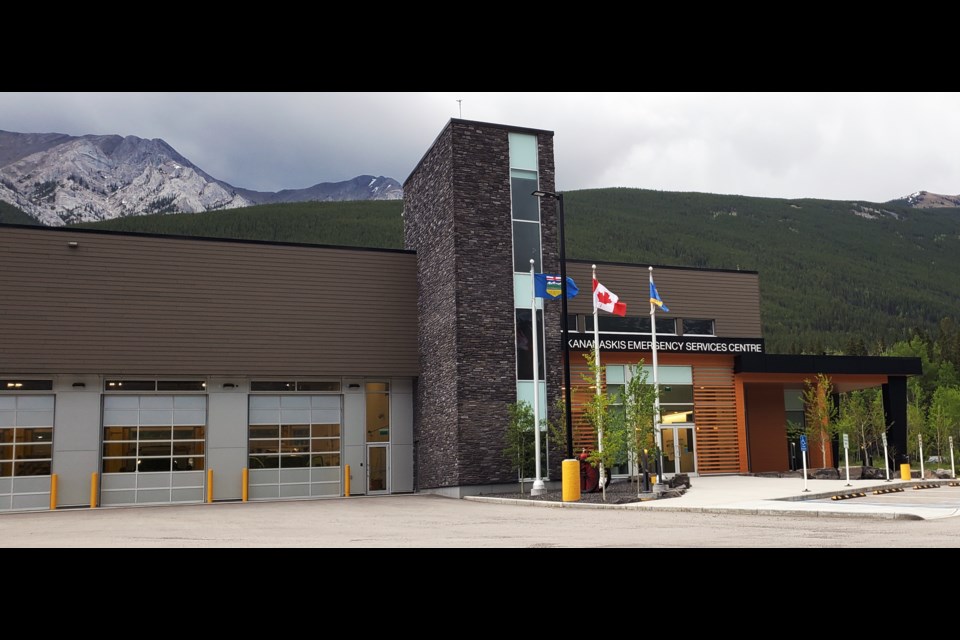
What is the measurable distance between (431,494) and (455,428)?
3572mm

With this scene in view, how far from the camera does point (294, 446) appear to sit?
33531mm

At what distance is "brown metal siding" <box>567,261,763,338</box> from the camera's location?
39.8 m

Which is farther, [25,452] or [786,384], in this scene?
[786,384]

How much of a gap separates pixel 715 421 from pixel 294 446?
16.9 meters

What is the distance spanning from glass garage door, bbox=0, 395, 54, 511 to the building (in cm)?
5

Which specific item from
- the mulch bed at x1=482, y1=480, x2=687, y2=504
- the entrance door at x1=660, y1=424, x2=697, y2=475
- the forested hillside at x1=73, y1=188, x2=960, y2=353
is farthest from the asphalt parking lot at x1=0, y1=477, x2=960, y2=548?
the forested hillside at x1=73, y1=188, x2=960, y2=353

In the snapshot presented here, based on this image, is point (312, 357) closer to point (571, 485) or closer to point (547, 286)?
point (547, 286)

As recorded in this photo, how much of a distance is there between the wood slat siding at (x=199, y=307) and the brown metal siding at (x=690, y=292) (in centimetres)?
902

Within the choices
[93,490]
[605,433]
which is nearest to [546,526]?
[605,433]

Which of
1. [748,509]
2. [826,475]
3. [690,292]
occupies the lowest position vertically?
[826,475]

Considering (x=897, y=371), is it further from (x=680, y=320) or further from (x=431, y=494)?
(x=431, y=494)

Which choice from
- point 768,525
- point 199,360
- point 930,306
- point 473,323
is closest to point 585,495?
point 473,323
